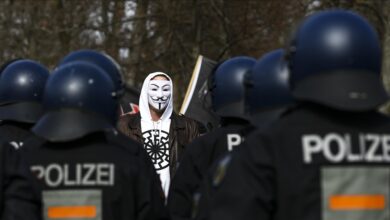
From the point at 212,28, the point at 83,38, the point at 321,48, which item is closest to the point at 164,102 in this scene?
the point at 321,48

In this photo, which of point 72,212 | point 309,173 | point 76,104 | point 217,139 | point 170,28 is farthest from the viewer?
point 170,28

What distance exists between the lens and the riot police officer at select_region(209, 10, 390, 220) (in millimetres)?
3719

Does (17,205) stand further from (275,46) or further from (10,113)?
(275,46)

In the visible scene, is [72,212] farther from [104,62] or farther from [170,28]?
[170,28]

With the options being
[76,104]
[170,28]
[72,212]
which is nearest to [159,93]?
[76,104]

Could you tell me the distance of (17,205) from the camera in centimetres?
466

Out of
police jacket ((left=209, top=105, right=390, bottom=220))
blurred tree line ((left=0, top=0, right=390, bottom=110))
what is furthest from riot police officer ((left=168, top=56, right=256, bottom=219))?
blurred tree line ((left=0, top=0, right=390, bottom=110))

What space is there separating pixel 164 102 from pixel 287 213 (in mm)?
6067

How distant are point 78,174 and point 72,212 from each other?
19 cm

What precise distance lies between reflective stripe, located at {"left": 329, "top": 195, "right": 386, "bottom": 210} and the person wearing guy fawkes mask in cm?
524

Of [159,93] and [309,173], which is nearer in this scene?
[309,173]

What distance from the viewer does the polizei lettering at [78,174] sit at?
4586mm

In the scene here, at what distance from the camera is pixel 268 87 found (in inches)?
183

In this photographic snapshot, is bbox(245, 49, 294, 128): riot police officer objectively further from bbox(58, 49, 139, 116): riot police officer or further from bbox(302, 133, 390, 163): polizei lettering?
bbox(58, 49, 139, 116): riot police officer
